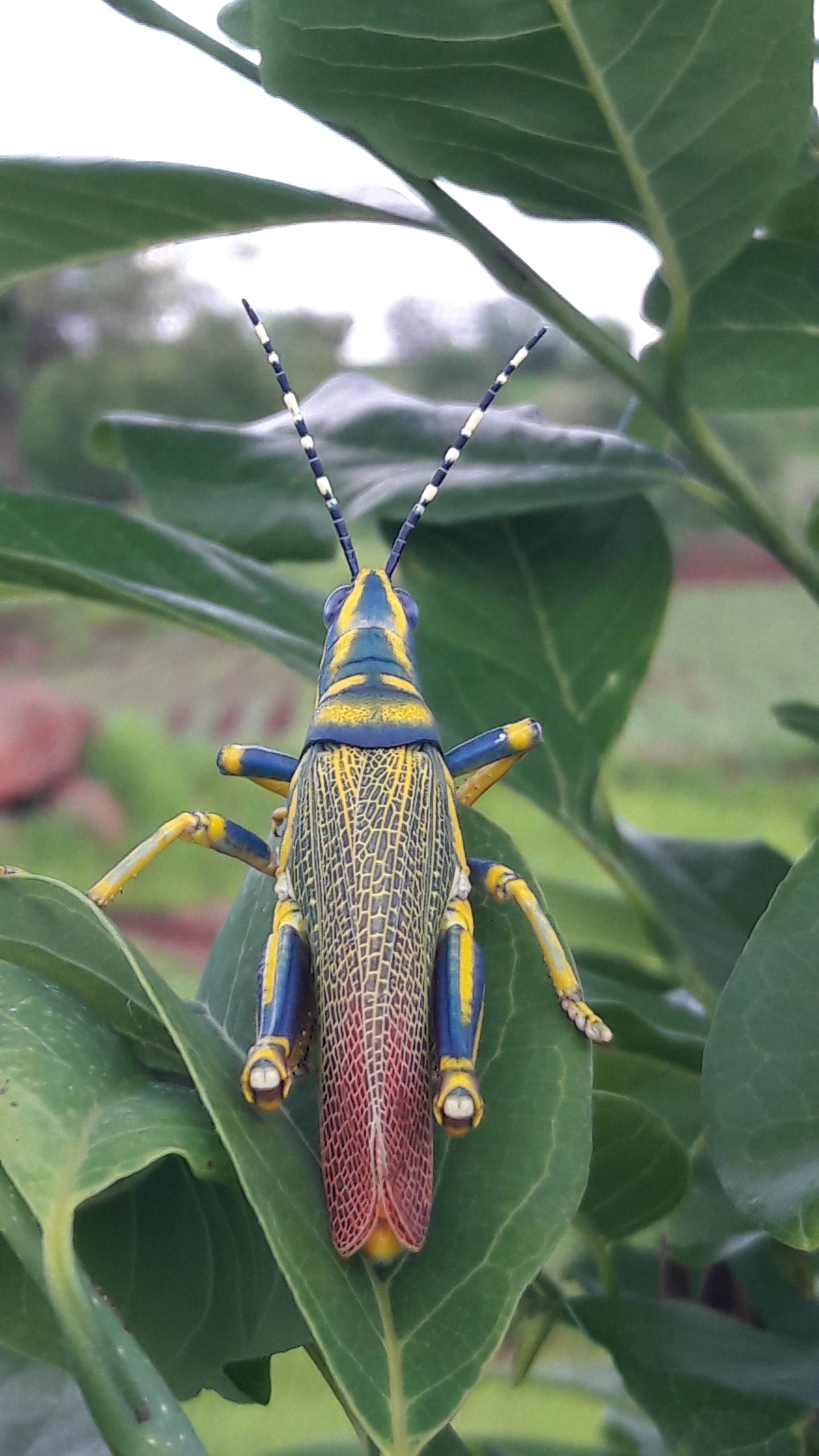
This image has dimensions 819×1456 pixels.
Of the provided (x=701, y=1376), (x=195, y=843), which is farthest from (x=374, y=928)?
(x=701, y=1376)

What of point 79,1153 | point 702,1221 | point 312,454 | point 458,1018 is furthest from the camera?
point 312,454

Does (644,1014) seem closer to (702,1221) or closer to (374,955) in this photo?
(702,1221)

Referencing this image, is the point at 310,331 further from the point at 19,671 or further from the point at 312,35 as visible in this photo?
the point at 312,35

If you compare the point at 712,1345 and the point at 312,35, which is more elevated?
the point at 312,35

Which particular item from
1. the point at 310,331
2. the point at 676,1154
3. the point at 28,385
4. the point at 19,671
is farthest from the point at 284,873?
the point at 19,671

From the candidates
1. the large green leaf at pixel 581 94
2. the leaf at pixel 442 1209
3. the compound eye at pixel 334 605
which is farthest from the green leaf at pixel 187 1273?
the large green leaf at pixel 581 94
